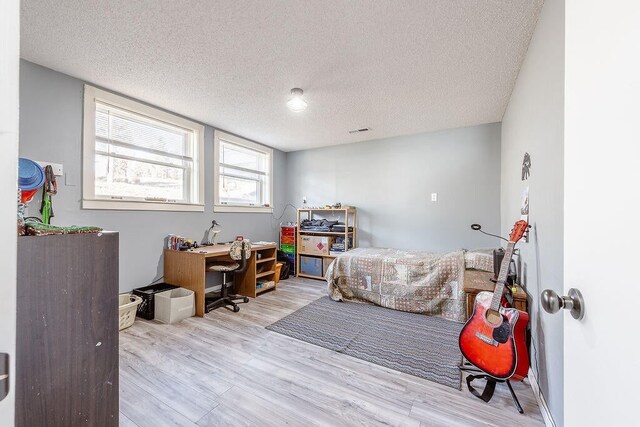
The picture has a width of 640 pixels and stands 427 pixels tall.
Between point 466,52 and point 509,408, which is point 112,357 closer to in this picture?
point 509,408

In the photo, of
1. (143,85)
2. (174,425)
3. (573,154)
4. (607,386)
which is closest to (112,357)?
(174,425)

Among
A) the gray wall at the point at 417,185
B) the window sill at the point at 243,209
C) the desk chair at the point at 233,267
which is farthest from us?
the window sill at the point at 243,209

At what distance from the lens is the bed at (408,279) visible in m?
2.75

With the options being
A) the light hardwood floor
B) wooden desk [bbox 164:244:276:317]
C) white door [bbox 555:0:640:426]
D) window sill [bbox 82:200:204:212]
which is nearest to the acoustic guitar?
the light hardwood floor

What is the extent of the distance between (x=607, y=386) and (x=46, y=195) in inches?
133

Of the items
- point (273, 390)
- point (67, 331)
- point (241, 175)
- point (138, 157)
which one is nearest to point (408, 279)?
point (273, 390)

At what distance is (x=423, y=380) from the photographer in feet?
5.65

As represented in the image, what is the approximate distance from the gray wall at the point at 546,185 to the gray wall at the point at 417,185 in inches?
66.3

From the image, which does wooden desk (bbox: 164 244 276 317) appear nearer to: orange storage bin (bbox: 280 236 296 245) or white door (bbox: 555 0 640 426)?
orange storage bin (bbox: 280 236 296 245)

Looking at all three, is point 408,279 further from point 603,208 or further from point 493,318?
point 603,208

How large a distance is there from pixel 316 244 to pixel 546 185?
127 inches

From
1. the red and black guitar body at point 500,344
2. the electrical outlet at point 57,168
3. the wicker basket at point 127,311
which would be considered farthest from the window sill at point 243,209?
the red and black guitar body at point 500,344

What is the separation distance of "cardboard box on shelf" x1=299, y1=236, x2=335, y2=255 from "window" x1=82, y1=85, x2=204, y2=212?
1728 millimetres

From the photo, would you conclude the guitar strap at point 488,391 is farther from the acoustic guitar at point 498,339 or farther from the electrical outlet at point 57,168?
the electrical outlet at point 57,168
